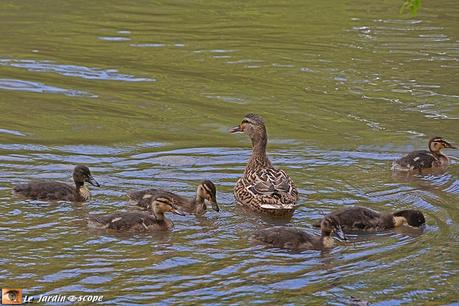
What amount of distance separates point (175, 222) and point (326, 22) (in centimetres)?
974

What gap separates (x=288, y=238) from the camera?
29.7ft

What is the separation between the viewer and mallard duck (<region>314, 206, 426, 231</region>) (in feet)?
31.3

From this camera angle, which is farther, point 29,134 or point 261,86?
point 261,86

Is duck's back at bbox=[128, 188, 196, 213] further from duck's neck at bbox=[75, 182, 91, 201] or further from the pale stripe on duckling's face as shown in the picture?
the pale stripe on duckling's face

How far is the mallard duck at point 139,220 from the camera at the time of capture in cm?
940

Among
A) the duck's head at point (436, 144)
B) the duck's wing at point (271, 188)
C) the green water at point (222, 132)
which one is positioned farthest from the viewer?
the duck's head at point (436, 144)

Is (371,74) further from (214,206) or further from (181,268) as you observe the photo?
(181,268)

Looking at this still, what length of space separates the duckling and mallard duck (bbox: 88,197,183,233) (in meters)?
0.82

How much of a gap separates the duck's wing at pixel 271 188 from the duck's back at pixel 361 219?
62cm

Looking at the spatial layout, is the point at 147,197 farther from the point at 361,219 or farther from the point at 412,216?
the point at 412,216

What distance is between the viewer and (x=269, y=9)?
20.2m

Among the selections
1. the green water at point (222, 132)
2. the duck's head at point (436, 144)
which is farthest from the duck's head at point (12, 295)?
the duck's head at point (436, 144)

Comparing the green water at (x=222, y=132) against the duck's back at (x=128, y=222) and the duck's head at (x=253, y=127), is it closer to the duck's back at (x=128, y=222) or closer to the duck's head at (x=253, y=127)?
the duck's back at (x=128, y=222)

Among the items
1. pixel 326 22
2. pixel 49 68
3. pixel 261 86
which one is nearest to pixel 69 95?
pixel 49 68
